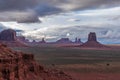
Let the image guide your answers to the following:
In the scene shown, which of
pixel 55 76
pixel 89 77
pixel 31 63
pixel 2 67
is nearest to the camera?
pixel 2 67

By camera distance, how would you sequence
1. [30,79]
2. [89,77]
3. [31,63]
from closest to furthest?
[30,79] → [31,63] → [89,77]

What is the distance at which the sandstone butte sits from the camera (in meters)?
49.2

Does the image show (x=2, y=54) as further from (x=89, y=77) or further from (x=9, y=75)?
(x=89, y=77)

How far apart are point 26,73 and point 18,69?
786cm

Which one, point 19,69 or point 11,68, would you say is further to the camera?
point 19,69

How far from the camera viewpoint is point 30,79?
201 feet

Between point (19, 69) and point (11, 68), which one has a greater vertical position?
point (11, 68)

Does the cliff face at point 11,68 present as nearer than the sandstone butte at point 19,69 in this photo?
Yes

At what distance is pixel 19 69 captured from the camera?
54.4 metres

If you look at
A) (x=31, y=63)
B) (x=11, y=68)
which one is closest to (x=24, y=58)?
(x=31, y=63)

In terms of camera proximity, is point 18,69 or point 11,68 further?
point 18,69

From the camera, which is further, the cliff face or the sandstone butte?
the sandstone butte

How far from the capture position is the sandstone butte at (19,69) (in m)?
49.2

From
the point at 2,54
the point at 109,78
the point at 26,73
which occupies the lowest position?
the point at 109,78
